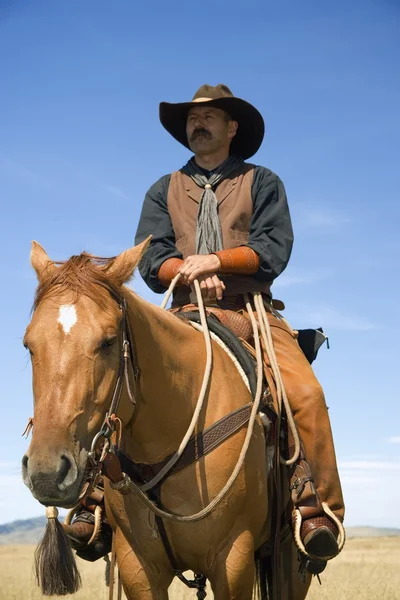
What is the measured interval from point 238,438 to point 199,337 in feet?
2.62

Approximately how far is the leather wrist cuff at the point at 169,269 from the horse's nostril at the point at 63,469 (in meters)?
2.83

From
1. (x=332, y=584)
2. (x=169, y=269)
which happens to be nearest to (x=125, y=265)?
(x=169, y=269)

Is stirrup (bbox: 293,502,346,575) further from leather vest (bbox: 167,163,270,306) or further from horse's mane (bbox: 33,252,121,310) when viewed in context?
horse's mane (bbox: 33,252,121,310)

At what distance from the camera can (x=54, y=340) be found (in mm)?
4672

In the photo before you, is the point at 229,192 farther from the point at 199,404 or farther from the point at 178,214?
the point at 199,404

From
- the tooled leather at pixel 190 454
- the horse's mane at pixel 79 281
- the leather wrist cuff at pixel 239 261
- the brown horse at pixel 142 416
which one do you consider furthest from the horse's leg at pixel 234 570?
the leather wrist cuff at pixel 239 261

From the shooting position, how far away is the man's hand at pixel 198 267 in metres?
6.68

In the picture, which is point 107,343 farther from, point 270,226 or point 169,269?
point 270,226

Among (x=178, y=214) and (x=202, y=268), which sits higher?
(x=178, y=214)

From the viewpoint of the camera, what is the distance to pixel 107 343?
15.9 feet

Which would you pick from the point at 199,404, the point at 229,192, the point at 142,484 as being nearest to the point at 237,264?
the point at 229,192

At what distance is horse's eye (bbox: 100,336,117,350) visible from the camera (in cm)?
480

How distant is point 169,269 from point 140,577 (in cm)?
252

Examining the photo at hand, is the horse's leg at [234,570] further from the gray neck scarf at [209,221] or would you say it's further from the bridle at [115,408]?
the gray neck scarf at [209,221]
